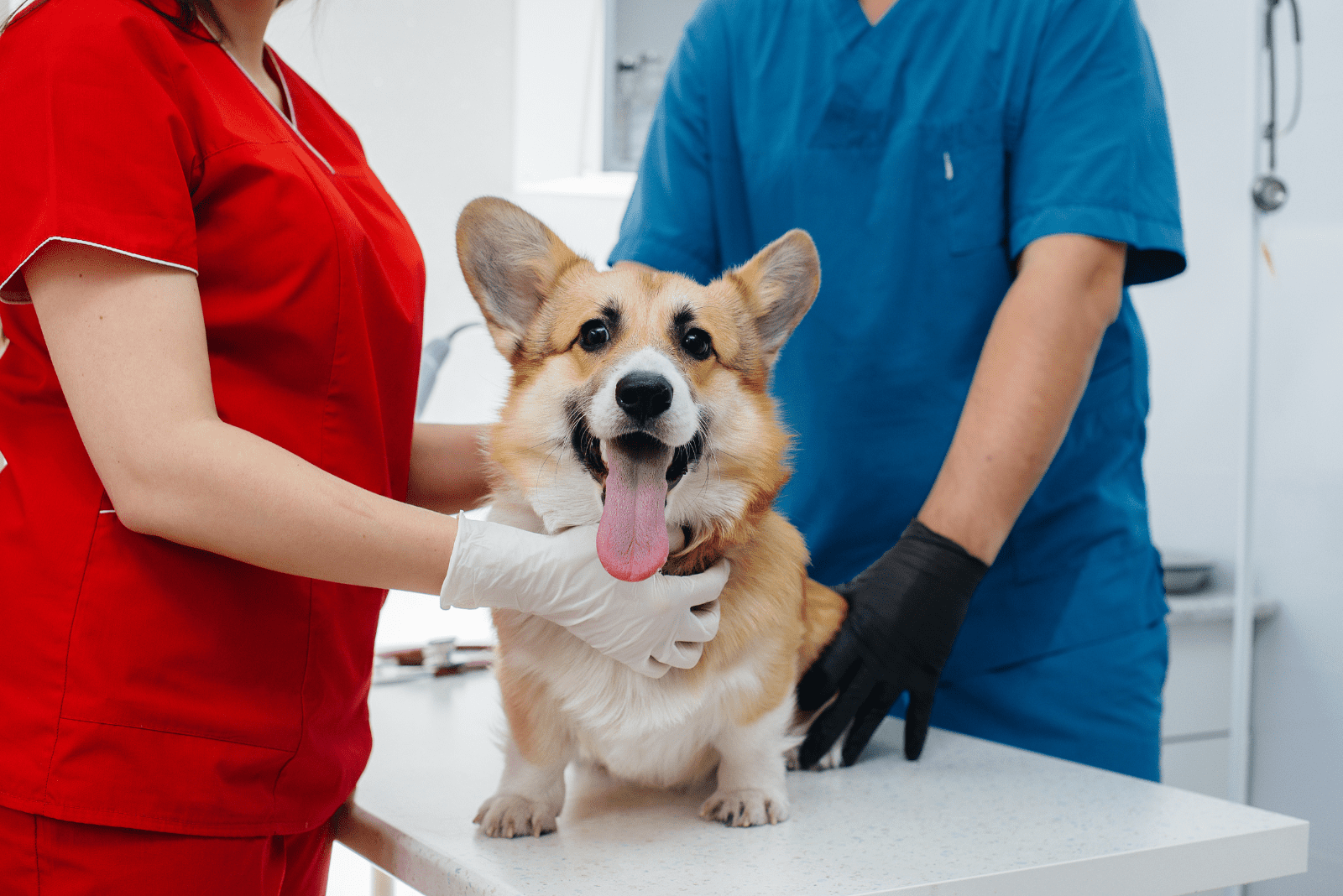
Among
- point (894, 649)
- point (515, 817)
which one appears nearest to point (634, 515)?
point (515, 817)

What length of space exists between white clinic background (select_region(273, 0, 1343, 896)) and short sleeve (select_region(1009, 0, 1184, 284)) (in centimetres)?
127

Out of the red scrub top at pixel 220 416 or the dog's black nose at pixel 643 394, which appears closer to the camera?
the red scrub top at pixel 220 416

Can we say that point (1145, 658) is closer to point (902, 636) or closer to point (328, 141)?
point (902, 636)

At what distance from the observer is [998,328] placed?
3.99ft

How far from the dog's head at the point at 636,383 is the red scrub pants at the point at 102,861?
1.34ft

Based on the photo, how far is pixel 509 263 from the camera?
1056 mm

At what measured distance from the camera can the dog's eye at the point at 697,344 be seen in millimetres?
1018

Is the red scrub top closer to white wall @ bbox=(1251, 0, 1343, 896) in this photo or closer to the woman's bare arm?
the woman's bare arm

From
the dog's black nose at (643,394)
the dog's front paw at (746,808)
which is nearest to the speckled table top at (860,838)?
the dog's front paw at (746,808)

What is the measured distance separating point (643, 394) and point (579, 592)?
190 millimetres

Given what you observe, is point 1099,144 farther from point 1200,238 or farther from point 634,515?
point 1200,238

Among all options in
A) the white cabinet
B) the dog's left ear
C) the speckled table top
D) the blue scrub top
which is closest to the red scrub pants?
the speckled table top

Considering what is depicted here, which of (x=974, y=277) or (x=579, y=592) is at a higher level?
(x=974, y=277)

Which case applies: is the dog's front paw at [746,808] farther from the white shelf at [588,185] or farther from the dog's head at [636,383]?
the white shelf at [588,185]
